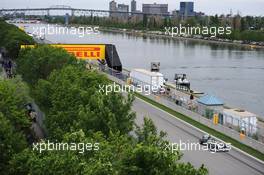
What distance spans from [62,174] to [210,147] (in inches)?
302

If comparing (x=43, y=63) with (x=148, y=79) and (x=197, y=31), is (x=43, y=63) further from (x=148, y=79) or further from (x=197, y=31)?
(x=197, y=31)

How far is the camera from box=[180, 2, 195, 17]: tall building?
145875 millimetres

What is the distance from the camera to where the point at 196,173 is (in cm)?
721

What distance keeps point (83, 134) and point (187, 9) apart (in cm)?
14039

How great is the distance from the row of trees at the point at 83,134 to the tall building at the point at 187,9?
425ft

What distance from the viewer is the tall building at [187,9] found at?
14588 centimetres

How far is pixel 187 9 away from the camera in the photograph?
14638cm

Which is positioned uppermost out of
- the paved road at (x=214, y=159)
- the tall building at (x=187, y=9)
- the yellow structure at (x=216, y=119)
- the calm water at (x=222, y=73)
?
the tall building at (x=187, y=9)

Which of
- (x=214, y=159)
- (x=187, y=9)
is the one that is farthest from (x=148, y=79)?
(x=187, y=9)

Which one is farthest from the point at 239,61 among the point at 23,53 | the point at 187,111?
the point at 187,111

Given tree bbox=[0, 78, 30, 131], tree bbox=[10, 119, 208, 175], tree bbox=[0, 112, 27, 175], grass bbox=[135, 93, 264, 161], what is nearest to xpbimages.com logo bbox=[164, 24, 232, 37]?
grass bbox=[135, 93, 264, 161]

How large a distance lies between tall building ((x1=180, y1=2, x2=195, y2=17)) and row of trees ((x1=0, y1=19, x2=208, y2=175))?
12957 centimetres

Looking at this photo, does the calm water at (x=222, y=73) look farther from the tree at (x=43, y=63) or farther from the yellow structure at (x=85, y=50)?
the tree at (x=43, y=63)

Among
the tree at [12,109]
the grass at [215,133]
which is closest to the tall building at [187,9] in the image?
the grass at [215,133]
